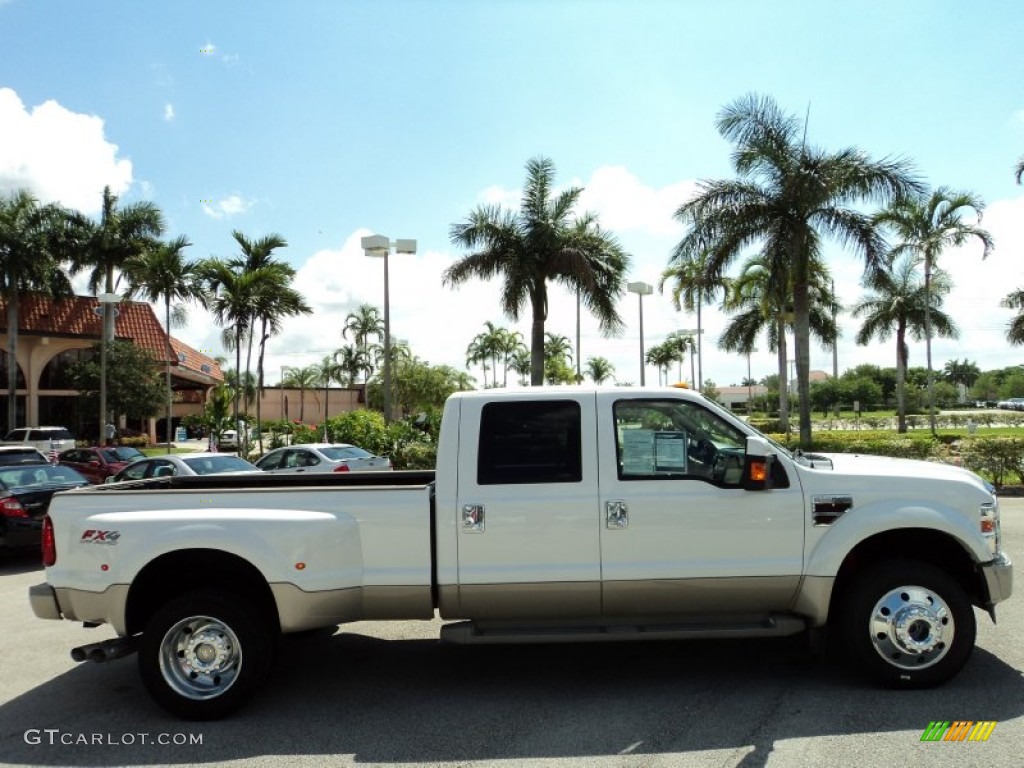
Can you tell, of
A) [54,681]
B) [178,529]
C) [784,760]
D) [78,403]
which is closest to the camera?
[784,760]

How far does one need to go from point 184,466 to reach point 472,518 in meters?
10.7

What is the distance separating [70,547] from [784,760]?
4288mm

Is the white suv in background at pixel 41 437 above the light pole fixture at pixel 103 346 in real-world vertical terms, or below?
below

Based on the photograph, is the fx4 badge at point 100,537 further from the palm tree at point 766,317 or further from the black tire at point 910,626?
the palm tree at point 766,317

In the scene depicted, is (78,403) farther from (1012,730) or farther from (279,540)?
(1012,730)

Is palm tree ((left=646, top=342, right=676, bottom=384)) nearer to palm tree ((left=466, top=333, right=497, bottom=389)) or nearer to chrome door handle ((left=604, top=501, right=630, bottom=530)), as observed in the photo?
palm tree ((left=466, top=333, right=497, bottom=389))

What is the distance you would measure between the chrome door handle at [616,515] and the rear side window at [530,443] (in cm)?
25

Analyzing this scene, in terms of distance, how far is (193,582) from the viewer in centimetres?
517

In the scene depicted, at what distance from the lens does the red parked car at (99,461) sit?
850 inches

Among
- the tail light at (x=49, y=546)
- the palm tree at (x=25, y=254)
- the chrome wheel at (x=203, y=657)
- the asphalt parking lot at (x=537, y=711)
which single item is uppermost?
the palm tree at (x=25, y=254)

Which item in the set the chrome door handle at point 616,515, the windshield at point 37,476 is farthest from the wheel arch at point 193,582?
the windshield at point 37,476

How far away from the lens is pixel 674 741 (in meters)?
4.38

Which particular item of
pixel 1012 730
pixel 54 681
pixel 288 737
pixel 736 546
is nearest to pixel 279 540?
pixel 288 737

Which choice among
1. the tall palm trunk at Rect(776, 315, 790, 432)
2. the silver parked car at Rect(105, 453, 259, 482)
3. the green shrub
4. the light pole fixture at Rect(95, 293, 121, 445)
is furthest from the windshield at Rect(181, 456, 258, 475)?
the tall palm trunk at Rect(776, 315, 790, 432)
